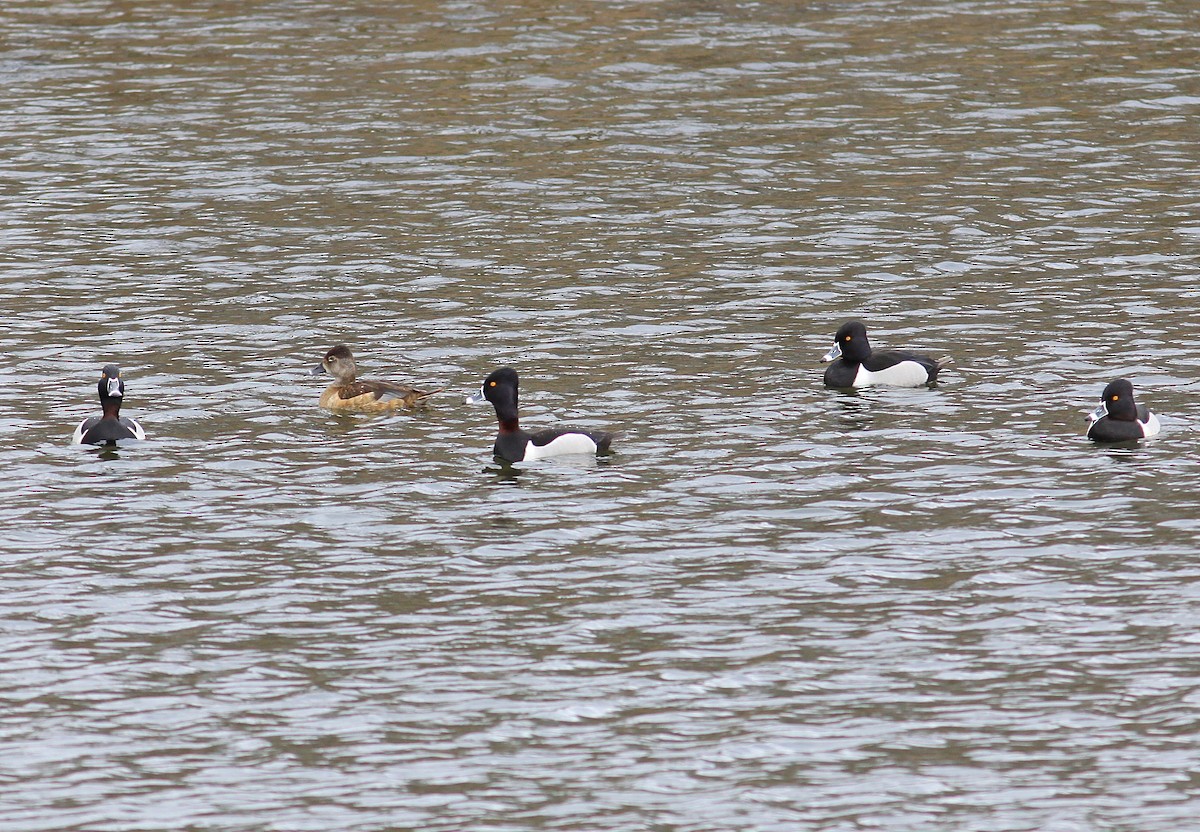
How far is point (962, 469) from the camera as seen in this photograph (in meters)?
18.0

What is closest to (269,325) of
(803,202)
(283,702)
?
(803,202)

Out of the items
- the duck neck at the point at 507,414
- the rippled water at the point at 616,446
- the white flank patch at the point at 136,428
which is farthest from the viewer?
the white flank patch at the point at 136,428

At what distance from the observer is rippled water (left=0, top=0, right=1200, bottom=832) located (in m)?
12.5

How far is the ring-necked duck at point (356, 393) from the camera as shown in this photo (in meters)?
20.3

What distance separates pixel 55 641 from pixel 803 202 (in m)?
17.5

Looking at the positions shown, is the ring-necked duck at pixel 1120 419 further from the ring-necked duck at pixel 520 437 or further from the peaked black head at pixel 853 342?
the ring-necked duck at pixel 520 437

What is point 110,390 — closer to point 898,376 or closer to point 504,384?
point 504,384

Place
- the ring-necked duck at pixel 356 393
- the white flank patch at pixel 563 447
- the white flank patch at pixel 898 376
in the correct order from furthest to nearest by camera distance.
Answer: the white flank patch at pixel 898 376, the ring-necked duck at pixel 356 393, the white flank patch at pixel 563 447

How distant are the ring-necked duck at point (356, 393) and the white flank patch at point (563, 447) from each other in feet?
7.52

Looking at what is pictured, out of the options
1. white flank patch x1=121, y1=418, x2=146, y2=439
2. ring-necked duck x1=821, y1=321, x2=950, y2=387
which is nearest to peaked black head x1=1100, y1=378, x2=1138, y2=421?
ring-necked duck x1=821, y1=321, x2=950, y2=387

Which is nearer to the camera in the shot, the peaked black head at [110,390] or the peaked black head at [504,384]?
the peaked black head at [504,384]

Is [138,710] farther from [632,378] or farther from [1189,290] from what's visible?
[1189,290]

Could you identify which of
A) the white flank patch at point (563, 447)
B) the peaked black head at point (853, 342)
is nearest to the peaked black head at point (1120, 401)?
the peaked black head at point (853, 342)

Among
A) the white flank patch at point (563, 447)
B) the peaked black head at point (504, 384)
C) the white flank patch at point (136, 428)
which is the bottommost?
the white flank patch at point (563, 447)
